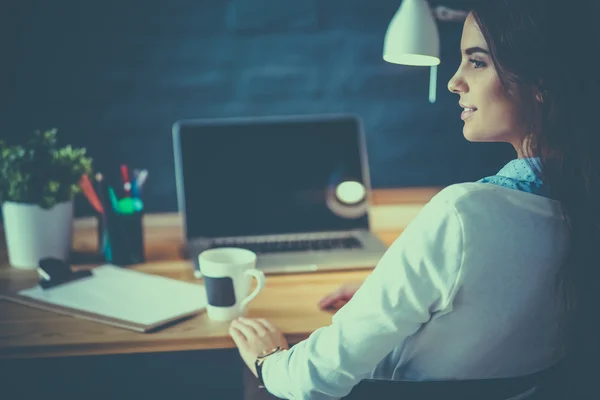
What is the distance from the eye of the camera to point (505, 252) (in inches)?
31.0

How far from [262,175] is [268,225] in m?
0.12

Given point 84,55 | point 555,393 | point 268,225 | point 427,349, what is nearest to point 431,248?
point 427,349

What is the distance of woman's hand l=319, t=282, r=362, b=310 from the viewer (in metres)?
1.20

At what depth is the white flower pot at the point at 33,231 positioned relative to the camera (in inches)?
53.5

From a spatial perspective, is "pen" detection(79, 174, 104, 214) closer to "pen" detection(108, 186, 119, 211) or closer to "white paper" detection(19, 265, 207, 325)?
"pen" detection(108, 186, 119, 211)

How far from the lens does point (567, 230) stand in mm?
816

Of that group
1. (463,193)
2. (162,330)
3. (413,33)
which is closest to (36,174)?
(162,330)

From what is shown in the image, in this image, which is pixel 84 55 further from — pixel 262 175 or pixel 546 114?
pixel 546 114

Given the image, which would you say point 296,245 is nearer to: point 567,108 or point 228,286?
point 228,286

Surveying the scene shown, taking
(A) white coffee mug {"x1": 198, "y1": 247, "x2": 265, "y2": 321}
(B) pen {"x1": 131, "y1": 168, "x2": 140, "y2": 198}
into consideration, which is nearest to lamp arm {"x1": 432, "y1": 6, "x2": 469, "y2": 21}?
(B) pen {"x1": 131, "y1": 168, "x2": 140, "y2": 198}

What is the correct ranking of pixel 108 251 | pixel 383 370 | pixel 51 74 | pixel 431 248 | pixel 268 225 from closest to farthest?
pixel 431 248
pixel 383 370
pixel 108 251
pixel 268 225
pixel 51 74

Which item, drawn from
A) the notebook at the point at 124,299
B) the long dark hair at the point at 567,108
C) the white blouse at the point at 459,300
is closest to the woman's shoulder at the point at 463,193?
the white blouse at the point at 459,300

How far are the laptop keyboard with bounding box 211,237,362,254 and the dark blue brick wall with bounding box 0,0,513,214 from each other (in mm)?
537

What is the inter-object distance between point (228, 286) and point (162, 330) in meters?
0.13
